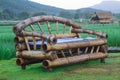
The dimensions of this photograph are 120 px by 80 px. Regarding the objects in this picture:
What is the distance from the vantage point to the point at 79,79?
5.52 m

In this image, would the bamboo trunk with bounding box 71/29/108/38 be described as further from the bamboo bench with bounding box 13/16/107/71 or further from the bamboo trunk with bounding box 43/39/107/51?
the bamboo trunk with bounding box 43/39/107/51

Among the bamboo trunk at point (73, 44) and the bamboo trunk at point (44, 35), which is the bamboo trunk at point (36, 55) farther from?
the bamboo trunk at point (44, 35)

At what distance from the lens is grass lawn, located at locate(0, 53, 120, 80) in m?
5.70

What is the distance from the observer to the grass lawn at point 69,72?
570 centimetres

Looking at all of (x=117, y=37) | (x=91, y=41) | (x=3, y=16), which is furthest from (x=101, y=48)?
(x=3, y=16)

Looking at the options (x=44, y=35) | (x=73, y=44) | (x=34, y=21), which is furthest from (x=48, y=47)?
(x=34, y=21)

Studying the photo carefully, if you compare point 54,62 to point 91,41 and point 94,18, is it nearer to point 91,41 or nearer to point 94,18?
point 91,41

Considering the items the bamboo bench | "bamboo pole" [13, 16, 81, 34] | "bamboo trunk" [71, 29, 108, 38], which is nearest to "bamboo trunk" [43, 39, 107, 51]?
the bamboo bench

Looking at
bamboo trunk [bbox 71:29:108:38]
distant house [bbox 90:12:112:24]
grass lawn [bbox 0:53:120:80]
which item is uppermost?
bamboo trunk [bbox 71:29:108:38]

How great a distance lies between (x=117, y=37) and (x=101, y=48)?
3282 millimetres

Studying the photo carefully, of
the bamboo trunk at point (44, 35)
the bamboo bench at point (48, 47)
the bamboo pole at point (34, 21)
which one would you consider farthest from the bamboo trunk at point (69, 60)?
the bamboo pole at point (34, 21)

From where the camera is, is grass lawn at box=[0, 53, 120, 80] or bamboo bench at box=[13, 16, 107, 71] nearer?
grass lawn at box=[0, 53, 120, 80]

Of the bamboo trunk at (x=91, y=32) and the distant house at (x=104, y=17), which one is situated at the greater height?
the bamboo trunk at (x=91, y=32)

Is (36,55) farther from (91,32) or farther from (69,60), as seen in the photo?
(91,32)
